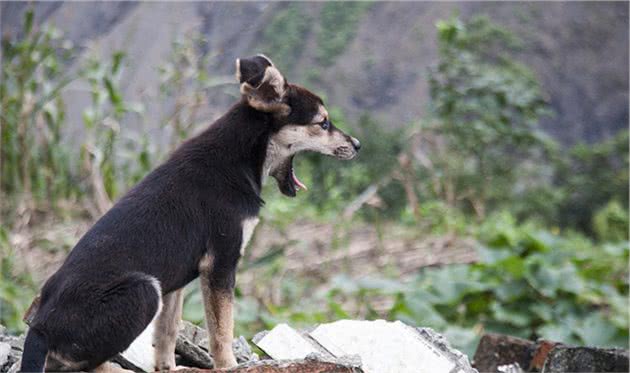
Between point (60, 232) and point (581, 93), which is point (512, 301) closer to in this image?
point (60, 232)

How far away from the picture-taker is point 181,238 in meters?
3.53

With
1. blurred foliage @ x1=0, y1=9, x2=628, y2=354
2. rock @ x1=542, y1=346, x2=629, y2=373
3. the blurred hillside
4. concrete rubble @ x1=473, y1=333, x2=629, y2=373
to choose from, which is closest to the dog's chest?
concrete rubble @ x1=473, y1=333, x2=629, y2=373

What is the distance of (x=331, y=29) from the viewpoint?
14.4m

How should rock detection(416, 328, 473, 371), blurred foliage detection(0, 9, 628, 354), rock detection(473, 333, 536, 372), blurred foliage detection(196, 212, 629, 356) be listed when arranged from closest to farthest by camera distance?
rock detection(416, 328, 473, 371) < rock detection(473, 333, 536, 372) < blurred foliage detection(196, 212, 629, 356) < blurred foliage detection(0, 9, 628, 354)

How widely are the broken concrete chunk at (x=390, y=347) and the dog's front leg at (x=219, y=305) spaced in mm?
522

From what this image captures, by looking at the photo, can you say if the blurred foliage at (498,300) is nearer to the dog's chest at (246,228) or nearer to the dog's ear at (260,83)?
the dog's chest at (246,228)

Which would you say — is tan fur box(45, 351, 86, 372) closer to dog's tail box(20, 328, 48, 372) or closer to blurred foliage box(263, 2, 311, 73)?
dog's tail box(20, 328, 48, 372)

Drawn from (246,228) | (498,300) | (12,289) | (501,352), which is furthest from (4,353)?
(498,300)

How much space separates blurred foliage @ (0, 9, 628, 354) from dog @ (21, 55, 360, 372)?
102 inches

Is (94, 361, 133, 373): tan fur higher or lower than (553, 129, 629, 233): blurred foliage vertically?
higher

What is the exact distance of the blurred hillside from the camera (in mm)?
10625

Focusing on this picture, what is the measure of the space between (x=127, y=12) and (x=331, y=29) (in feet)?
14.7

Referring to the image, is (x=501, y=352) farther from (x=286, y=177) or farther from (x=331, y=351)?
(x=286, y=177)

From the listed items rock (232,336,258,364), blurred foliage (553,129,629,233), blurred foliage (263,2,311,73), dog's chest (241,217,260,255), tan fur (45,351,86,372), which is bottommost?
blurred foliage (553,129,629,233)
